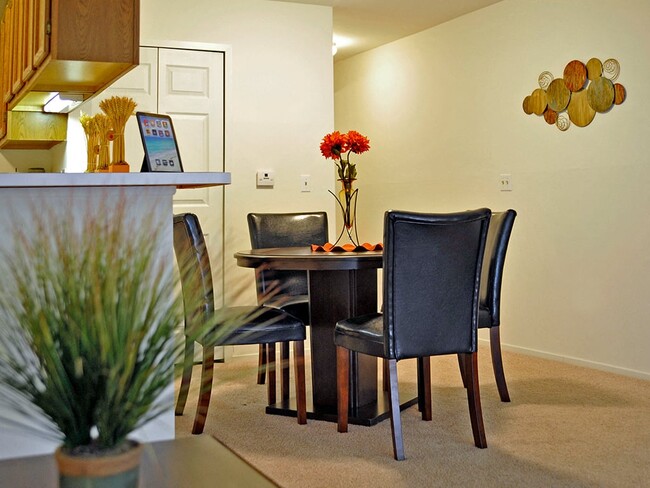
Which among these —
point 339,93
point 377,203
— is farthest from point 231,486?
point 339,93

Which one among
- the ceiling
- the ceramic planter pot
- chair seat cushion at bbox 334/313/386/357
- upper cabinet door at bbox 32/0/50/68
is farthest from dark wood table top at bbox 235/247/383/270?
the ceiling

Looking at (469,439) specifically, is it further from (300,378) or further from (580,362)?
(580,362)

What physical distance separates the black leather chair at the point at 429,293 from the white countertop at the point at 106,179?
2.62ft

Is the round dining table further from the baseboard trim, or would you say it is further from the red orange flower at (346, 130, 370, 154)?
the baseboard trim

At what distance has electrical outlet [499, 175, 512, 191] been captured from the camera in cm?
538

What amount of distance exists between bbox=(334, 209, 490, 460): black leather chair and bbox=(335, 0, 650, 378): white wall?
6.14 ft

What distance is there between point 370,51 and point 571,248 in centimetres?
295

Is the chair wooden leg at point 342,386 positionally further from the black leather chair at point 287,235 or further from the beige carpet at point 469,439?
→ the black leather chair at point 287,235

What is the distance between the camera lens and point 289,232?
4605mm

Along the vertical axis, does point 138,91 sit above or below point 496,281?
above

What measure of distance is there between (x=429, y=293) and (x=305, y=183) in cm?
263

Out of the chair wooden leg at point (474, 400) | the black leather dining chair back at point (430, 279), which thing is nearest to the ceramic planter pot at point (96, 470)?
the black leather dining chair back at point (430, 279)

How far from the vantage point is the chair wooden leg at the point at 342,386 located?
10.8ft

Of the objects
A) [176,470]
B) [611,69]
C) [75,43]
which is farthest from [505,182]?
[176,470]
